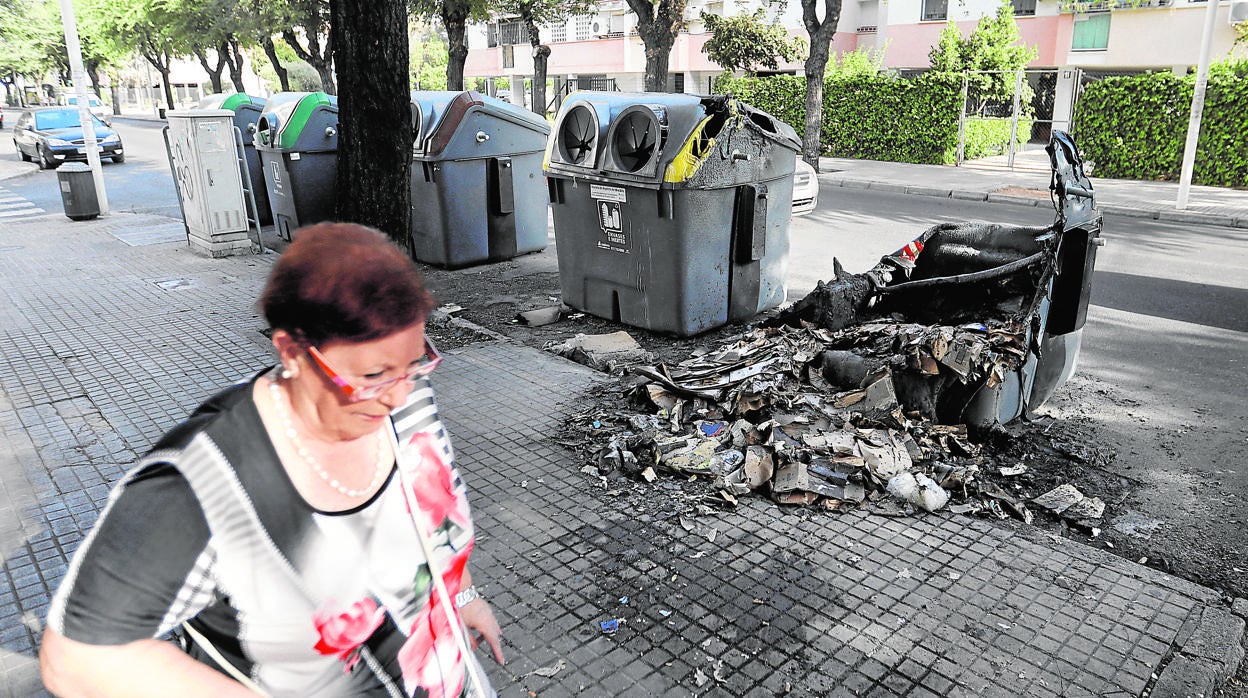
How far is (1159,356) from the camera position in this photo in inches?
257

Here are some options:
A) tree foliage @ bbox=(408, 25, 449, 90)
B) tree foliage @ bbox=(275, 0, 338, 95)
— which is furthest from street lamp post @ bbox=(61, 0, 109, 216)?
tree foliage @ bbox=(408, 25, 449, 90)

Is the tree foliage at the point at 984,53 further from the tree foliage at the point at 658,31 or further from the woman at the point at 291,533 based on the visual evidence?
the woman at the point at 291,533

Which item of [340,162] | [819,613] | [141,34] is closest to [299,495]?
[819,613]

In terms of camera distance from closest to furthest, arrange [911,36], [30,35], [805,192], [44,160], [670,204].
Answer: [670,204]
[805,192]
[44,160]
[911,36]
[30,35]

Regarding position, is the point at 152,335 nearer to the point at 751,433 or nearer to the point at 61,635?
the point at 751,433

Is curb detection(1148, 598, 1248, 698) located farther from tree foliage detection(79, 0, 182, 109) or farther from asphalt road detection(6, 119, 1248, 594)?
tree foliage detection(79, 0, 182, 109)

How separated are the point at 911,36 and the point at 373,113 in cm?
2743

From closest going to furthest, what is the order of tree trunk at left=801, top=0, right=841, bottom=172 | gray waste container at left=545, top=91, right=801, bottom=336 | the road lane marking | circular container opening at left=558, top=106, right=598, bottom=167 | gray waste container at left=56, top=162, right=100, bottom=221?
gray waste container at left=545, top=91, right=801, bottom=336 → circular container opening at left=558, top=106, right=598, bottom=167 → gray waste container at left=56, top=162, right=100, bottom=221 → the road lane marking → tree trunk at left=801, top=0, right=841, bottom=172

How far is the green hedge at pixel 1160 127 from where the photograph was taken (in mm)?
15352

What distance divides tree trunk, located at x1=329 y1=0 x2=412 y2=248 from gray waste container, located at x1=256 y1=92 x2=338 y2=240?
336 cm

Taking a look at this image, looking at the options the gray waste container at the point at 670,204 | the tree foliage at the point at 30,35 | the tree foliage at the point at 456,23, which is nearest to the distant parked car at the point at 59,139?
the tree foliage at the point at 456,23

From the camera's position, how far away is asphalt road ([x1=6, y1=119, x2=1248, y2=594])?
417 centimetres

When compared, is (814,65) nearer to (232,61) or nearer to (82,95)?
(82,95)

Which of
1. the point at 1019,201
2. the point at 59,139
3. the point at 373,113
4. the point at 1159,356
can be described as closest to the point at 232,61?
the point at 59,139
